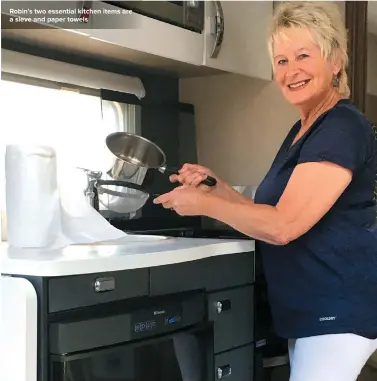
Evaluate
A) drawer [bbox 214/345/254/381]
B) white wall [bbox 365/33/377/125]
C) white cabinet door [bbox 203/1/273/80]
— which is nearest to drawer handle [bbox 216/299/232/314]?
drawer [bbox 214/345/254/381]

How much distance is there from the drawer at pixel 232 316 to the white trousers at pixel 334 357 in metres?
0.24

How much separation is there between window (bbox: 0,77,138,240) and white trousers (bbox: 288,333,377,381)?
2.66 ft

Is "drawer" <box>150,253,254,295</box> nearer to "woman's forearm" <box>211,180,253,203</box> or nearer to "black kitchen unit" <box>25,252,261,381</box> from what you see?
"black kitchen unit" <box>25,252,261,381</box>

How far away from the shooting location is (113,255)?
4.42 ft

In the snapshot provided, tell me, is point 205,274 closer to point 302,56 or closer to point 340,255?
point 340,255

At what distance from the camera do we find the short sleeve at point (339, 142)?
4.52 ft

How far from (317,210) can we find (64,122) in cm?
90

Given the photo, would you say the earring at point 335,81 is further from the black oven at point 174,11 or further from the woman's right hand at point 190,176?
the black oven at point 174,11

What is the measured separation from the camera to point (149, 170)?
1872 mm

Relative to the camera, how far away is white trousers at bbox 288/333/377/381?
1456mm

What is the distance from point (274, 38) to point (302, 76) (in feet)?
0.47

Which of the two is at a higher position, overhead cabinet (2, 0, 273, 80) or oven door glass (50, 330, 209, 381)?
overhead cabinet (2, 0, 273, 80)

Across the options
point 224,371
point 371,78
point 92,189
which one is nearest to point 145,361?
point 224,371

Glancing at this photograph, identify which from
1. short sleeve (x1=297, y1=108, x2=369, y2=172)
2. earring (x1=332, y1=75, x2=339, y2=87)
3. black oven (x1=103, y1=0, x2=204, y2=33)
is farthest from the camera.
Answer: black oven (x1=103, y1=0, x2=204, y2=33)
